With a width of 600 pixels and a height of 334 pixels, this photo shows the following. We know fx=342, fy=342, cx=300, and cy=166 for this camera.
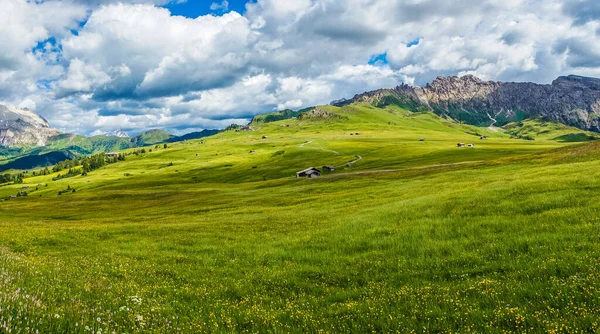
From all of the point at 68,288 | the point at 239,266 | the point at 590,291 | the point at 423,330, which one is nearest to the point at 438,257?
the point at 590,291

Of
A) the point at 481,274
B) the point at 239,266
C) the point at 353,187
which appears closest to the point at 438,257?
the point at 481,274

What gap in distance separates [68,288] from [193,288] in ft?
14.3

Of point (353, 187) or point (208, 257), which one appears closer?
point (208, 257)

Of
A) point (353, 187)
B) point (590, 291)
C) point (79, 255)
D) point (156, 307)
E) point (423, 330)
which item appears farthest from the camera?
point (353, 187)

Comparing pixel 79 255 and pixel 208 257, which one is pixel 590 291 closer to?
pixel 208 257

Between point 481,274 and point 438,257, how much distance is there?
268 centimetres

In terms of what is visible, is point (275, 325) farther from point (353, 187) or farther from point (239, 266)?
point (353, 187)

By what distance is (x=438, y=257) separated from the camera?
15.6m

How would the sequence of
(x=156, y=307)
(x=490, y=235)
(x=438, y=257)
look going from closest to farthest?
(x=156, y=307), (x=438, y=257), (x=490, y=235)

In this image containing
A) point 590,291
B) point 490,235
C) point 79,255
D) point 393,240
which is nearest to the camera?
point 590,291

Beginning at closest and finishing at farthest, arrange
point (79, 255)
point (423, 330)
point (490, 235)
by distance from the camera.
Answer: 1. point (423, 330)
2. point (490, 235)
3. point (79, 255)

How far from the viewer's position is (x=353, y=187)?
70312 millimetres

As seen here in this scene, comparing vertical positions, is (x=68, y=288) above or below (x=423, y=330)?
above

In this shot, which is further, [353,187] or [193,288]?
[353,187]
